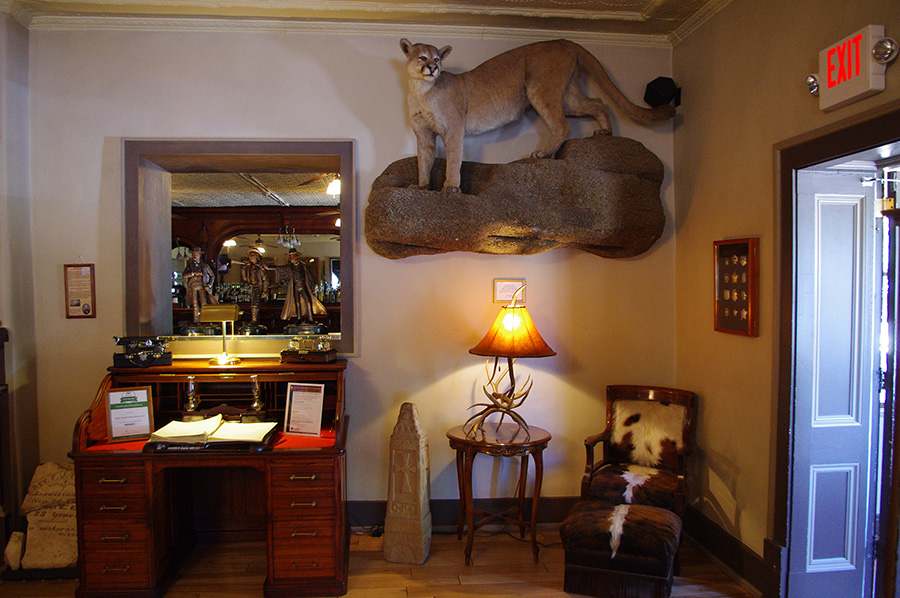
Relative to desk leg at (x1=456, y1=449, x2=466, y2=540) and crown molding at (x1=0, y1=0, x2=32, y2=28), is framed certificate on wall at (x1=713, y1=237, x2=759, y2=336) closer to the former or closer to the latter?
desk leg at (x1=456, y1=449, x2=466, y2=540)

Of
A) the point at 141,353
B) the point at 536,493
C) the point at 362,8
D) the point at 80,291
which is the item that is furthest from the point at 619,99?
the point at 80,291

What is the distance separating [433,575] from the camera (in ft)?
10.0

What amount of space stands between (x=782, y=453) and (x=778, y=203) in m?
1.27

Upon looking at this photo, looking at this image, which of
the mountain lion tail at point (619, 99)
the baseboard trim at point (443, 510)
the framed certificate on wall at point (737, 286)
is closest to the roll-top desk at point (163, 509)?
the baseboard trim at point (443, 510)

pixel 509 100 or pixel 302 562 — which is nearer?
pixel 302 562

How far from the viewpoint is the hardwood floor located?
9.44ft

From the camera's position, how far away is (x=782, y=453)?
2.65 meters

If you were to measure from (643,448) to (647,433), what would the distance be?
3.9 inches

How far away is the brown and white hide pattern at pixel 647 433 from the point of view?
3240 mm

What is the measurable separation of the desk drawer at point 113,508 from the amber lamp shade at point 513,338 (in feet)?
6.61

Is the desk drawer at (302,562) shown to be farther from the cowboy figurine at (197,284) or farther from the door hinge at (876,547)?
the door hinge at (876,547)

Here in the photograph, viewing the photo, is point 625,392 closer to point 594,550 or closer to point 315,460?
point 594,550

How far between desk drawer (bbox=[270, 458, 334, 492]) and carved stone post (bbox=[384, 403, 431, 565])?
1.58 feet

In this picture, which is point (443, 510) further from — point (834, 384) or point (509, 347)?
point (834, 384)
